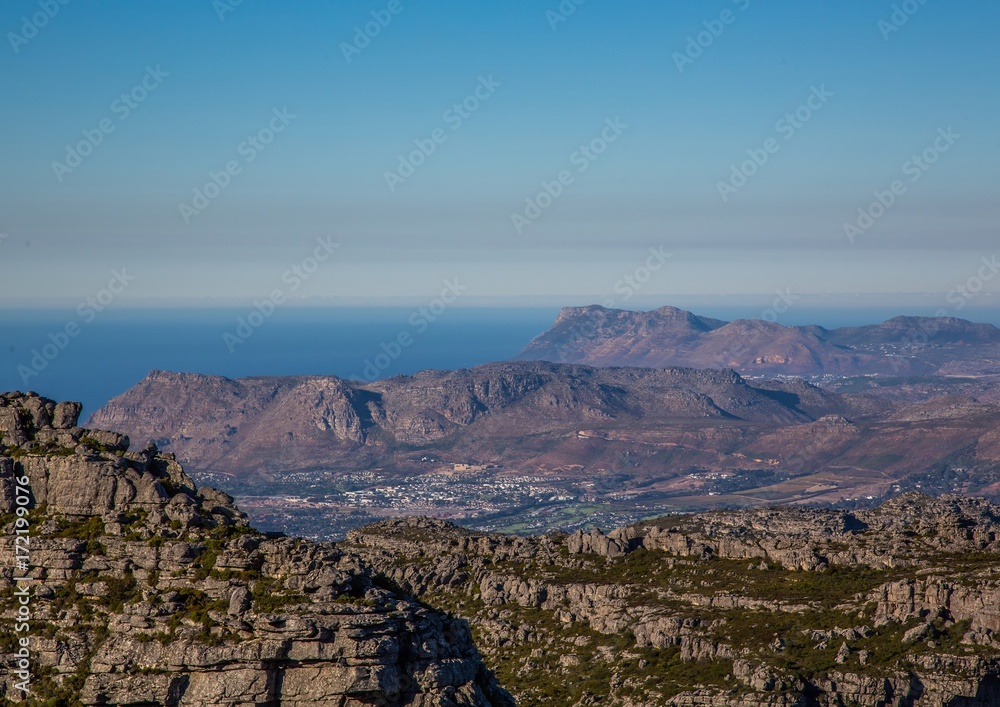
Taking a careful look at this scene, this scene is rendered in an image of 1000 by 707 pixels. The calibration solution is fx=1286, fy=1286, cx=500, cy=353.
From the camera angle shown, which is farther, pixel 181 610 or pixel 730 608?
pixel 730 608

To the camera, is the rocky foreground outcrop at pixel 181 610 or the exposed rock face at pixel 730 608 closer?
the rocky foreground outcrop at pixel 181 610

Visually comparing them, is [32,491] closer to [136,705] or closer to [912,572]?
[136,705]

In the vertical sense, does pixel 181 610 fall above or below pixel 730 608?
above

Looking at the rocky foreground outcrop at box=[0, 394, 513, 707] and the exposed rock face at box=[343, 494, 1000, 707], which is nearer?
the rocky foreground outcrop at box=[0, 394, 513, 707]

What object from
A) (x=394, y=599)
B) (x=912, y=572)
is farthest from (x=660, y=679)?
(x=394, y=599)
